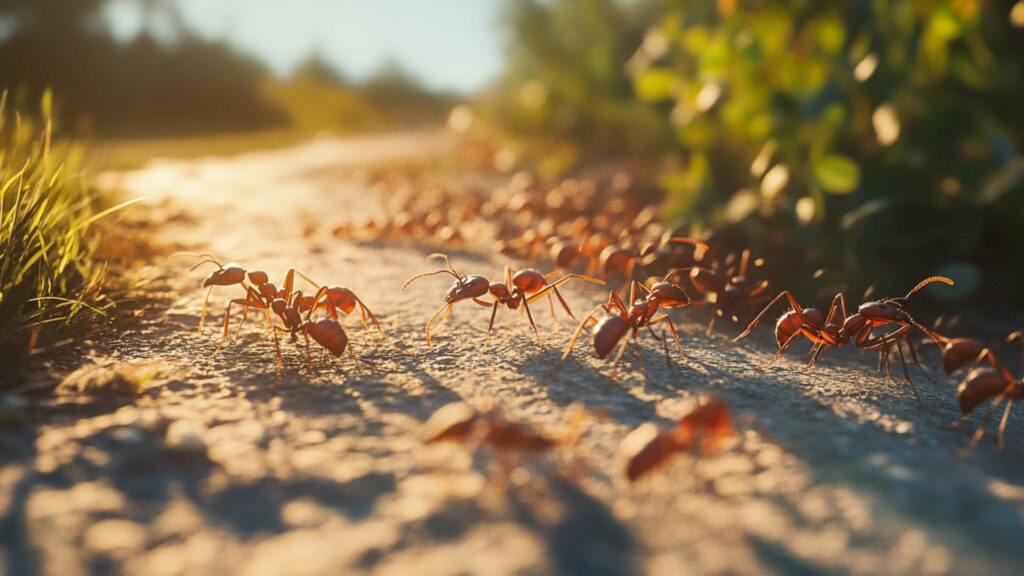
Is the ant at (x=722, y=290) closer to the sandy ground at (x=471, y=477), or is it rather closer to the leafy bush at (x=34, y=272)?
the sandy ground at (x=471, y=477)

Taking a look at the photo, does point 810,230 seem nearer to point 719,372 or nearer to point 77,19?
point 719,372

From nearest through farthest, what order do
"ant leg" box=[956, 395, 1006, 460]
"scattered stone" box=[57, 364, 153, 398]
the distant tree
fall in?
"ant leg" box=[956, 395, 1006, 460] → "scattered stone" box=[57, 364, 153, 398] → the distant tree

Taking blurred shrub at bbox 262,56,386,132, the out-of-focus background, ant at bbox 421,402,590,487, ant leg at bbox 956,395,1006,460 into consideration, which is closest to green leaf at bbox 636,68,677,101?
the out-of-focus background

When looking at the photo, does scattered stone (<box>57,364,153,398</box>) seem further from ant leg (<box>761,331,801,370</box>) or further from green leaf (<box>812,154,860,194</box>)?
green leaf (<box>812,154,860,194</box>)

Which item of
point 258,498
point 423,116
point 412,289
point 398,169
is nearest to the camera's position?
point 258,498

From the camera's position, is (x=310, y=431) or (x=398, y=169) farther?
(x=398, y=169)

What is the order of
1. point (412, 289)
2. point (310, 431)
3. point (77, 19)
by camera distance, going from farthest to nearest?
point (77, 19), point (412, 289), point (310, 431)

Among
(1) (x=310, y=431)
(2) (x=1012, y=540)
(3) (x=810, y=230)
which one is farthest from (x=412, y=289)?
(2) (x=1012, y=540)

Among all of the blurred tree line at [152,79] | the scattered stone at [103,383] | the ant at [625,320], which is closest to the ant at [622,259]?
the ant at [625,320]
